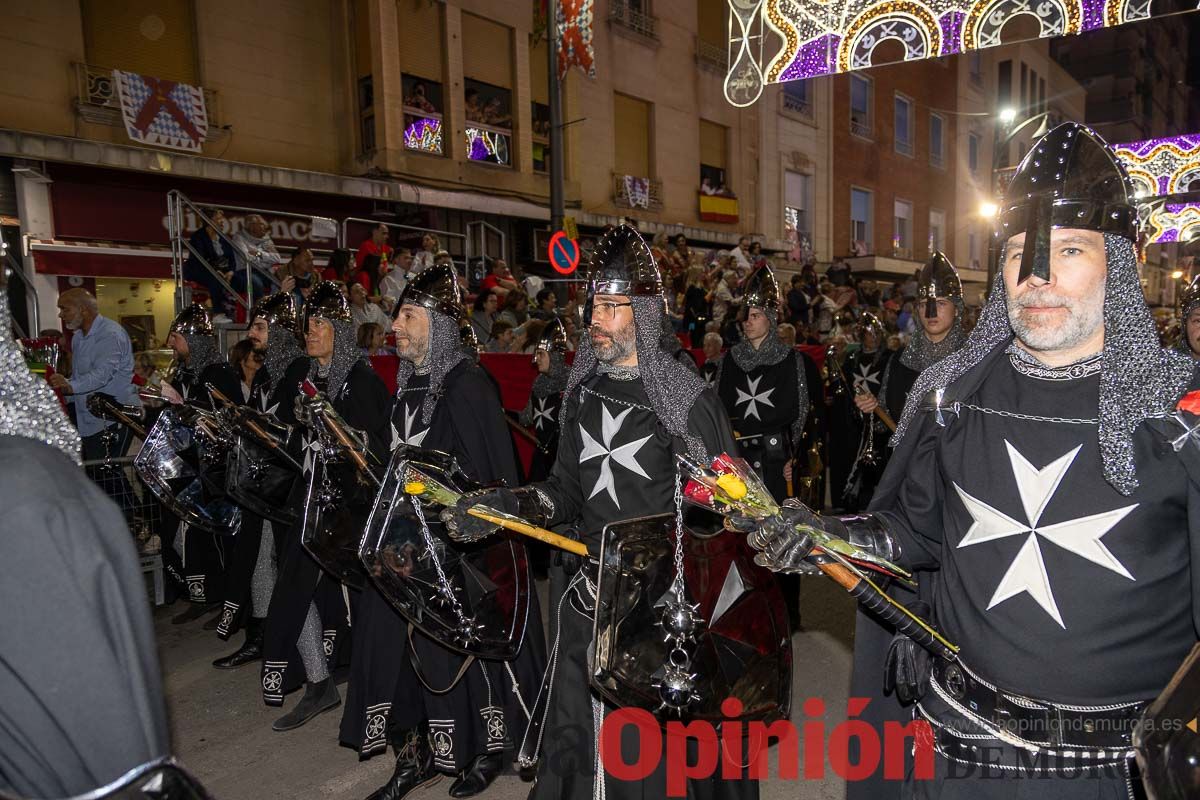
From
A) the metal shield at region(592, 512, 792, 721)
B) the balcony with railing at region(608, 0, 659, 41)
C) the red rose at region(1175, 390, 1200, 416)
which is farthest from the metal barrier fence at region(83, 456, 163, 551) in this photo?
the balcony with railing at region(608, 0, 659, 41)

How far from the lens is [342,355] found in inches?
173

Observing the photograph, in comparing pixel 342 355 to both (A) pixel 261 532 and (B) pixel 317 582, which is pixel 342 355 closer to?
(B) pixel 317 582

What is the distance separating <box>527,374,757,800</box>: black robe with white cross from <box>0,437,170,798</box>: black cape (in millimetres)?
1890

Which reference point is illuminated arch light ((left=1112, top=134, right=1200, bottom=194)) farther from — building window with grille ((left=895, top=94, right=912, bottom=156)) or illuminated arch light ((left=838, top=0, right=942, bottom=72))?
building window with grille ((left=895, top=94, right=912, bottom=156))

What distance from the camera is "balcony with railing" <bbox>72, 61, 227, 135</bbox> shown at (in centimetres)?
1084

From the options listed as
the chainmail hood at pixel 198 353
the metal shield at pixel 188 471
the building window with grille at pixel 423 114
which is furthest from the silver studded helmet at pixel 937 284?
the building window with grille at pixel 423 114

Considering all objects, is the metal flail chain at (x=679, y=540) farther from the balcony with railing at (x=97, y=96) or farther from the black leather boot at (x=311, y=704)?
the balcony with railing at (x=97, y=96)

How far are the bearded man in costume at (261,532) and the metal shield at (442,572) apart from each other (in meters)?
2.18

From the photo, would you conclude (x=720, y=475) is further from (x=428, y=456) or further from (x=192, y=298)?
(x=192, y=298)

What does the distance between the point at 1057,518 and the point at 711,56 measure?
20.3m

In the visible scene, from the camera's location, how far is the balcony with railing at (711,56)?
64.2 ft

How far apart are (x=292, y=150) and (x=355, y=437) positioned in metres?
11.4

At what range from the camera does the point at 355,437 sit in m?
3.71

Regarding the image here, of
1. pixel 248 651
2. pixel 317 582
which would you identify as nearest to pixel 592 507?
pixel 317 582
